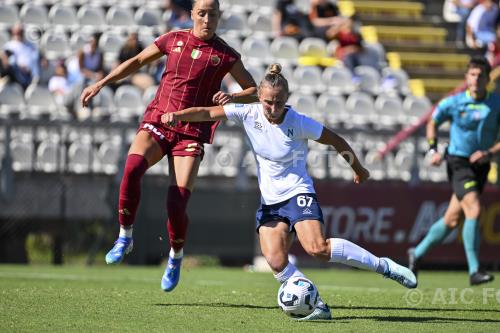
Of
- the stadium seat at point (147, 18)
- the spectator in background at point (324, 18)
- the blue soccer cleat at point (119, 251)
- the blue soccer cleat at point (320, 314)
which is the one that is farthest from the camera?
the spectator in background at point (324, 18)

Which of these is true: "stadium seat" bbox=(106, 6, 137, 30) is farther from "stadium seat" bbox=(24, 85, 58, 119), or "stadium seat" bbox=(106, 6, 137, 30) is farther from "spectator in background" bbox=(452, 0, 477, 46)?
"spectator in background" bbox=(452, 0, 477, 46)

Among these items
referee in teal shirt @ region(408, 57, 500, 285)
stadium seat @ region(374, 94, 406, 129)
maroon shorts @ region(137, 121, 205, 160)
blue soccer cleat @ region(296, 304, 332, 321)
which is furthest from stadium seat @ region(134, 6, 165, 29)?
blue soccer cleat @ region(296, 304, 332, 321)

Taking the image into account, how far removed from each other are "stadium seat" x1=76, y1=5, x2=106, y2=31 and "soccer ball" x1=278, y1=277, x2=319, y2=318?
487 inches

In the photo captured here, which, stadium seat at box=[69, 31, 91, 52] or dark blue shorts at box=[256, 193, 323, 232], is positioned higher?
dark blue shorts at box=[256, 193, 323, 232]

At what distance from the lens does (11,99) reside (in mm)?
16500

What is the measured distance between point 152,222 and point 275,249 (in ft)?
24.0

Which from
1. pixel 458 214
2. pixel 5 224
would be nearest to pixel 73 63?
pixel 5 224

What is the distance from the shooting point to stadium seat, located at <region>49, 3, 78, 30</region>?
Answer: 61.5 ft

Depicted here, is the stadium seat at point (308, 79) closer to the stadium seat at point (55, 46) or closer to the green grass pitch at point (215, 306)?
the stadium seat at point (55, 46)

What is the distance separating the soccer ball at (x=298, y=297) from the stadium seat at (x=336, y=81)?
11.8 metres

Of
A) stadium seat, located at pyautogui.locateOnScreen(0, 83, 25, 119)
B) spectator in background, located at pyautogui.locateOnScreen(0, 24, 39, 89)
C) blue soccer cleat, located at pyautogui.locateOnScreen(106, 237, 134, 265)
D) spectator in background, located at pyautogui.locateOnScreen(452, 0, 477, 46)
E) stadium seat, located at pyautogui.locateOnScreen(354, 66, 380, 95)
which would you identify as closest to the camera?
blue soccer cleat, located at pyautogui.locateOnScreen(106, 237, 134, 265)

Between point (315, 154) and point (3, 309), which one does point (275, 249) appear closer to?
point (3, 309)

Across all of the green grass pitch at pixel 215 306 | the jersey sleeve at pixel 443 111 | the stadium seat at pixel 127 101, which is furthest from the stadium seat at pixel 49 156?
the jersey sleeve at pixel 443 111

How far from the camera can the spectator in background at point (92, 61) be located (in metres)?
17.1
